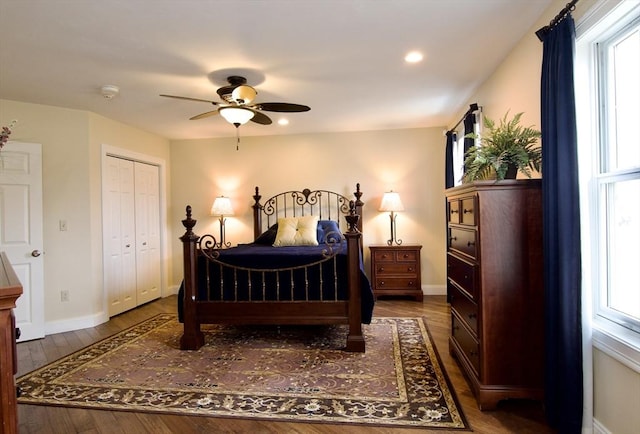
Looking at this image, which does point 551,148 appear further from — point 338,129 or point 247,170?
point 247,170

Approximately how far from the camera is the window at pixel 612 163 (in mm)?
1609

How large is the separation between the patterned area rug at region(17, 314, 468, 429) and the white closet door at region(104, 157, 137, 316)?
109 cm

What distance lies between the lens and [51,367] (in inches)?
111

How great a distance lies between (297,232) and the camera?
14.7 feet

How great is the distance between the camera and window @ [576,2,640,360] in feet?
5.28

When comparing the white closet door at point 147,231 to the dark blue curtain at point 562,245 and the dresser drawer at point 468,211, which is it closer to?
the dresser drawer at point 468,211

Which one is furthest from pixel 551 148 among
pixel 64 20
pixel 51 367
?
pixel 51 367

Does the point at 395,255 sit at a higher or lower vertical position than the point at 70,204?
lower

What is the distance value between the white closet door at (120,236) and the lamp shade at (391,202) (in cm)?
359

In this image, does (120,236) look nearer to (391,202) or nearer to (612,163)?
(391,202)

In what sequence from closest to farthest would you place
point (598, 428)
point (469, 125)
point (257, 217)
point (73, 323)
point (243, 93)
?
1. point (598, 428)
2. point (243, 93)
3. point (469, 125)
4. point (73, 323)
5. point (257, 217)

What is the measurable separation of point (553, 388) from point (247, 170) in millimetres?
4700

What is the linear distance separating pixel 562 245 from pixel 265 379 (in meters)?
2.15

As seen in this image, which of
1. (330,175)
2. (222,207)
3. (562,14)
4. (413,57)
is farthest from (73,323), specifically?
(562,14)
